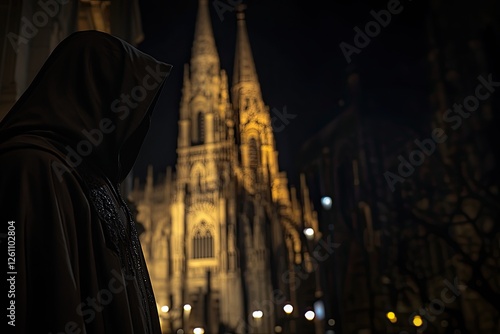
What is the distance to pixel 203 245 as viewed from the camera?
90.8ft

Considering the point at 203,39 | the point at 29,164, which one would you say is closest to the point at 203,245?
the point at 203,39

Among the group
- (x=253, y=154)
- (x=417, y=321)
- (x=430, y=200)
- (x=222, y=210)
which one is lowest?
(x=417, y=321)

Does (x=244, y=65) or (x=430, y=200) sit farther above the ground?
(x=244, y=65)

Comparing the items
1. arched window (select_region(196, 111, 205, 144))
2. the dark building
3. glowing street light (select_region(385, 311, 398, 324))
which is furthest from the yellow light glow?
arched window (select_region(196, 111, 205, 144))

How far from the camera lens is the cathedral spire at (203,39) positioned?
29.7 metres

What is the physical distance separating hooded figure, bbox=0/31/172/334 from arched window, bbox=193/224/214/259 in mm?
26456

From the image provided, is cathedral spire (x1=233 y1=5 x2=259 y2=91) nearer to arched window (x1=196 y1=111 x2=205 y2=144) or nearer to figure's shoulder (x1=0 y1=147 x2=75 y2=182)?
arched window (x1=196 y1=111 x2=205 y2=144)

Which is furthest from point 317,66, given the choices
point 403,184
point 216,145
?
point 216,145

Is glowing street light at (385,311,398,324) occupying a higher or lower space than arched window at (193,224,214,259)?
lower

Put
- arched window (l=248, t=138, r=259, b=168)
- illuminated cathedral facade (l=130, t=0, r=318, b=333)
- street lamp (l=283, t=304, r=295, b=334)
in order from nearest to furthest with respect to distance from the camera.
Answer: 1. street lamp (l=283, t=304, r=295, b=334)
2. illuminated cathedral facade (l=130, t=0, r=318, b=333)
3. arched window (l=248, t=138, r=259, b=168)

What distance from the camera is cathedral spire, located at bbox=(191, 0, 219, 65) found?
29.7 m

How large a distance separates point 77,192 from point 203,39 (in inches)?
1183

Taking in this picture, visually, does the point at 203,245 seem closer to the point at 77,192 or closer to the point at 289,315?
the point at 289,315

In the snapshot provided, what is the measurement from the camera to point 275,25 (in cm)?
1859
